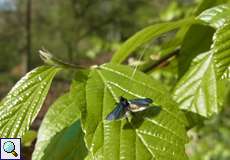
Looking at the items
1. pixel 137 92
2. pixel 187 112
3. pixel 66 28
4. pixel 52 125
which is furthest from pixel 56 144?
pixel 66 28

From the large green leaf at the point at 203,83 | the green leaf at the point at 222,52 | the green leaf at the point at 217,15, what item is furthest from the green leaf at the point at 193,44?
the green leaf at the point at 222,52

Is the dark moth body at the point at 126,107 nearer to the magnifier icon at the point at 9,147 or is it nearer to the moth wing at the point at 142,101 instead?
the moth wing at the point at 142,101

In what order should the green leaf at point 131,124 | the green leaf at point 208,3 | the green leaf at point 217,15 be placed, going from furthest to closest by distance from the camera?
the green leaf at point 208,3, the green leaf at point 217,15, the green leaf at point 131,124

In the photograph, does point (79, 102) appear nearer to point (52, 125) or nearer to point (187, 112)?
point (52, 125)

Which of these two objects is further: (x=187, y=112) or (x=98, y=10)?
(x=98, y=10)

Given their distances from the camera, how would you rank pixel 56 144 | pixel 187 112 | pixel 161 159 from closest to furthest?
1. pixel 161 159
2. pixel 56 144
3. pixel 187 112

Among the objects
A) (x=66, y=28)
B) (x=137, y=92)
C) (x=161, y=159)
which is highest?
(x=66, y=28)

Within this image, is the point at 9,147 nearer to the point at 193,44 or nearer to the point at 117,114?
the point at 117,114
